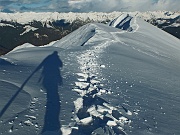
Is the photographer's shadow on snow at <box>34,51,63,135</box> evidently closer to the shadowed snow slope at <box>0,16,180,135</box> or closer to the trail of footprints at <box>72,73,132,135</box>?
the shadowed snow slope at <box>0,16,180,135</box>

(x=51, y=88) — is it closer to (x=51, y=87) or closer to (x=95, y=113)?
(x=51, y=87)

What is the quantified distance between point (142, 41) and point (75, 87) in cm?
1057

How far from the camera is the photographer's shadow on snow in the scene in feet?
22.8

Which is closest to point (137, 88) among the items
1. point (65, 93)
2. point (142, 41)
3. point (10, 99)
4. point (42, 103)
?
point (65, 93)

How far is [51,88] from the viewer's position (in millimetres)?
9117

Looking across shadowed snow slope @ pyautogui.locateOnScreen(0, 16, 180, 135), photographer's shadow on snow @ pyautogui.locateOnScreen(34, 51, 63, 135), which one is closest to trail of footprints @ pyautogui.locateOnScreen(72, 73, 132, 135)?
shadowed snow slope @ pyautogui.locateOnScreen(0, 16, 180, 135)

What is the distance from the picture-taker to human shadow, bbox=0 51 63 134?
700 centimetres

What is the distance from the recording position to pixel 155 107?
27.7 ft

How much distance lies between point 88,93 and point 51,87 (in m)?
1.05

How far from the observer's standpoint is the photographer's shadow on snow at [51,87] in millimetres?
6953

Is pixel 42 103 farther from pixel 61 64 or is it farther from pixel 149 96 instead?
pixel 61 64

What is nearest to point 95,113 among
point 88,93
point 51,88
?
point 88,93

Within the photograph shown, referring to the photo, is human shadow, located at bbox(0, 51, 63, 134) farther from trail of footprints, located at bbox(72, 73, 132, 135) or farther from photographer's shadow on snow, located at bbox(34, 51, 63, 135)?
trail of footprints, located at bbox(72, 73, 132, 135)

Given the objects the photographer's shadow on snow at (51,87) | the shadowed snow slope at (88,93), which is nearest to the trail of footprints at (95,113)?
the shadowed snow slope at (88,93)
